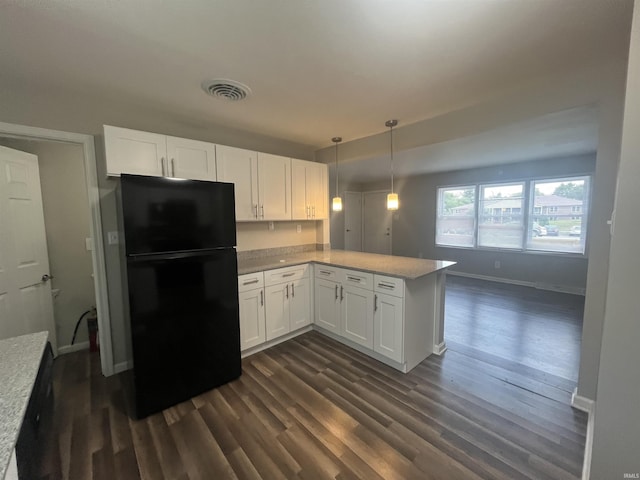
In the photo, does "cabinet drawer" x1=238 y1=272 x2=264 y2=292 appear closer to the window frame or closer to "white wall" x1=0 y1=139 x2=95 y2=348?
"white wall" x1=0 y1=139 x2=95 y2=348

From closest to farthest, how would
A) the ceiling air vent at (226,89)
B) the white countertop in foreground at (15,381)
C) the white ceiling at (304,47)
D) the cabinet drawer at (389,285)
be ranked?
the white countertop in foreground at (15,381) < the white ceiling at (304,47) < the ceiling air vent at (226,89) < the cabinet drawer at (389,285)

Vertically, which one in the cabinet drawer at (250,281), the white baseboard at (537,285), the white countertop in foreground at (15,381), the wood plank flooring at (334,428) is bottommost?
the wood plank flooring at (334,428)

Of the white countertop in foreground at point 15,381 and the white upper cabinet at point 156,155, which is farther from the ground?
the white upper cabinet at point 156,155

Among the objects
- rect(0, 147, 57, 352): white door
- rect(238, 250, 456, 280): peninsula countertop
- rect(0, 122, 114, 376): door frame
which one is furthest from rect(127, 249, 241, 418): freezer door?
rect(0, 147, 57, 352): white door

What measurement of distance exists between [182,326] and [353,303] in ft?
5.12

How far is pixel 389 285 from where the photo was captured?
2.38 meters

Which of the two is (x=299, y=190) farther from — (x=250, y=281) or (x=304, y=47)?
(x=304, y=47)

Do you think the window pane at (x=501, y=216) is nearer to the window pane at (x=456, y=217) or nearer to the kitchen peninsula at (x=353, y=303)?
the window pane at (x=456, y=217)

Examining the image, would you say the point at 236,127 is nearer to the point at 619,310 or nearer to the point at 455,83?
the point at 455,83

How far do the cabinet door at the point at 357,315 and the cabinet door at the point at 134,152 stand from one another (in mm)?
2106

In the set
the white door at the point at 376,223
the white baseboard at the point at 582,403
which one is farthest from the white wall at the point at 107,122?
the white door at the point at 376,223

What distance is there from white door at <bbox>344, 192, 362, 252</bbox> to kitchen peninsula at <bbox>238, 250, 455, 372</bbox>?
4.08 meters

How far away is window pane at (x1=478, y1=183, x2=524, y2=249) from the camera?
5105mm

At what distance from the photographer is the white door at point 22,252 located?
7.52 ft
